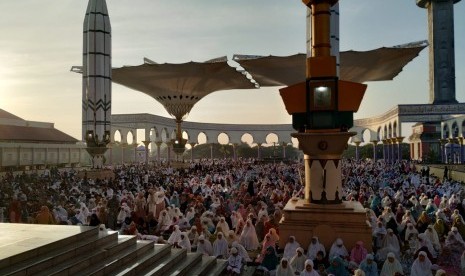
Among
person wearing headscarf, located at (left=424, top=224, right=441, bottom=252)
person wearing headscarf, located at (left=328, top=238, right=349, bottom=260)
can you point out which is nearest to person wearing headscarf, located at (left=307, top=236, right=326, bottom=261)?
person wearing headscarf, located at (left=328, top=238, right=349, bottom=260)

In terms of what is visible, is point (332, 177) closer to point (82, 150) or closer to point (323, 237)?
point (323, 237)

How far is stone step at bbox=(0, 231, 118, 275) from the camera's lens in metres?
4.44

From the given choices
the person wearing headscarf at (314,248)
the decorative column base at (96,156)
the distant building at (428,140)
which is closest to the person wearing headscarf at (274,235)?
the person wearing headscarf at (314,248)

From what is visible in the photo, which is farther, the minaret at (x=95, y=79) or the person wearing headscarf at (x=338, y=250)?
the minaret at (x=95, y=79)

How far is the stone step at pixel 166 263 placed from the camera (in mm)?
5754

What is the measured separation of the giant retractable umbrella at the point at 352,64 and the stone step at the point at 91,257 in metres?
21.4

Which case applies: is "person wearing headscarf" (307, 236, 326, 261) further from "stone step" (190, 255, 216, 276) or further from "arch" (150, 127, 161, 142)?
"arch" (150, 127, 161, 142)

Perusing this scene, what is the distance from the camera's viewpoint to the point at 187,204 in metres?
12.5

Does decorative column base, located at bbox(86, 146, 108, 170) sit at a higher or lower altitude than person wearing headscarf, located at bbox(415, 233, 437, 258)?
higher

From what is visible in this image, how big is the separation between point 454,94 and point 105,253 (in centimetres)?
4663

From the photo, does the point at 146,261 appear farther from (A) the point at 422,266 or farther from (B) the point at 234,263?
(A) the point at 422,266

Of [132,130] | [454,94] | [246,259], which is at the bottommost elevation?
[246,259]

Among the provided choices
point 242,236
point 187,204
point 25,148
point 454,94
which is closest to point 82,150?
point 25,148

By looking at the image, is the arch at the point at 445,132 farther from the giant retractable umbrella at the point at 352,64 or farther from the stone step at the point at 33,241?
the stone step at the point at 33,241
